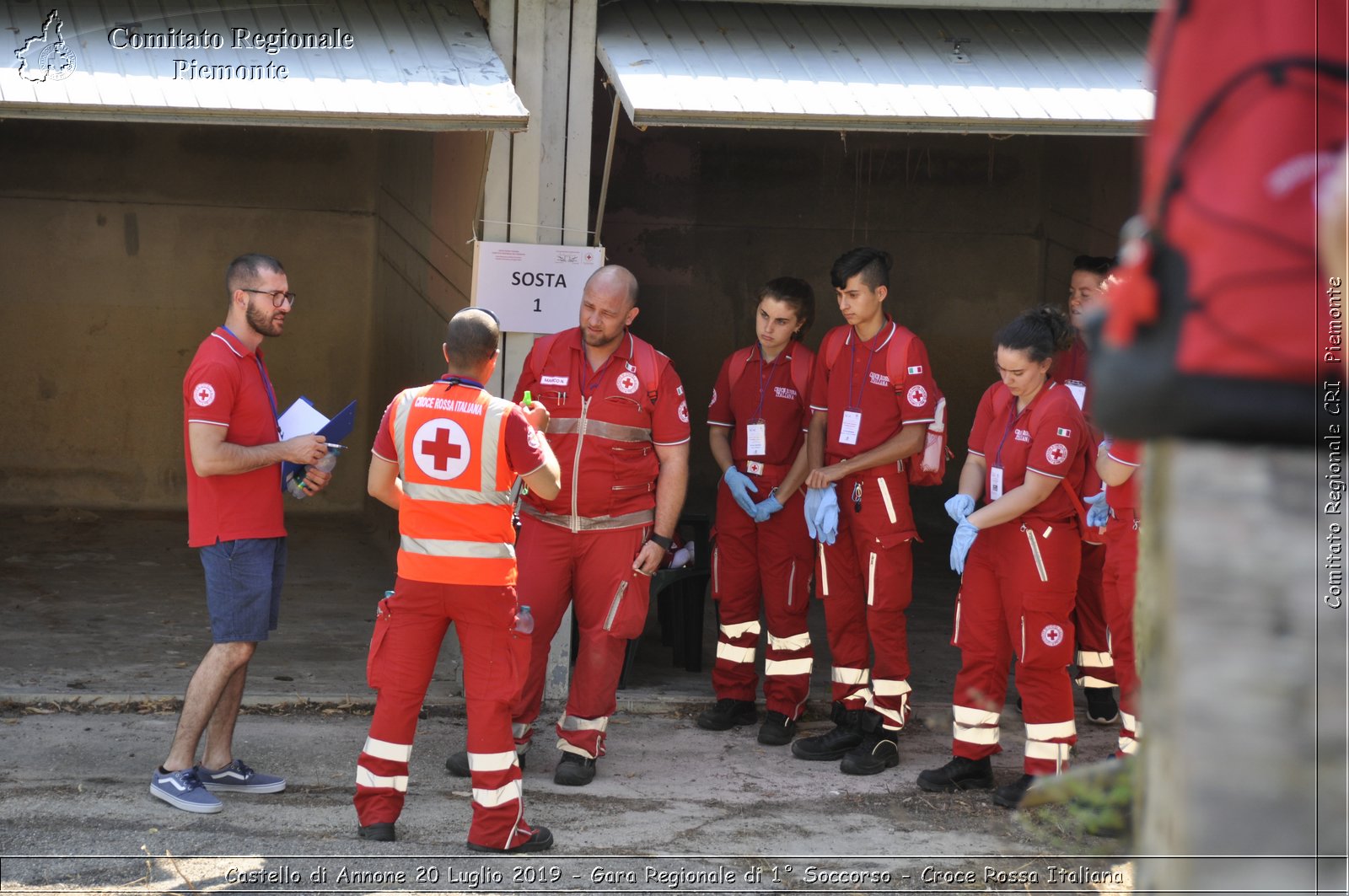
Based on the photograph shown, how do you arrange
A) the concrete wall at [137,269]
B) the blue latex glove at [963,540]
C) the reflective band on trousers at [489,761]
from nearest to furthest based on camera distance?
the reflective band on trousers at [489,761], the blue latex glove at [963,540], the concrete wall at [137,269]

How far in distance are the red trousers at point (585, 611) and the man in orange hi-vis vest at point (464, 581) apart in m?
0.84

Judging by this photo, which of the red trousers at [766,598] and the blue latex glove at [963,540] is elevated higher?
the blue latex glove at [963,540]

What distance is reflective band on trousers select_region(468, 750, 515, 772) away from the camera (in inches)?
162

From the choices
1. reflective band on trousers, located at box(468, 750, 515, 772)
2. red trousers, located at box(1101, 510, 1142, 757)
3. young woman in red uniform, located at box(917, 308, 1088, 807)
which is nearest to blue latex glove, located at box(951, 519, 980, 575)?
young woman in red uniform, located at box(917, 308, 1088, 807)


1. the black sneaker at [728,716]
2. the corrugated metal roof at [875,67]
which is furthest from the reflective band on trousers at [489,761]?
the corrugated metal roof at [875,67]

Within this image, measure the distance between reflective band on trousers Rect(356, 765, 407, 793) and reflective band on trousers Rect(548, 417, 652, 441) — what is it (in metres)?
1.53

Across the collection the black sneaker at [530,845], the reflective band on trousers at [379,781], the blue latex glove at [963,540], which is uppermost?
the blue latex glove at [963,540]

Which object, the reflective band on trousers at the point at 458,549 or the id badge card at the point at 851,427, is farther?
the id badge card at the point at 851,427

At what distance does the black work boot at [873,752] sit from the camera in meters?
5.27

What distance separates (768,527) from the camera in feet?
18.9

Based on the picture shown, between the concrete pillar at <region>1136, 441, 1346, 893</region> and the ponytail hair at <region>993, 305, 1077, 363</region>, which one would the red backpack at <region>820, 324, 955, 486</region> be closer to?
the ponytail hair at <region>993, 305, 1077, 363</region>

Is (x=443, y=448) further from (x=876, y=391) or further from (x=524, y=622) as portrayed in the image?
(x=876, y=391)

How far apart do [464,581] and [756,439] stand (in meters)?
2.05

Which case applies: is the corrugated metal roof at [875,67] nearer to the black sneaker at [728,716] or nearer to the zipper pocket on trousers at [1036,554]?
the zipper pocket on trousers at [1036,554]
